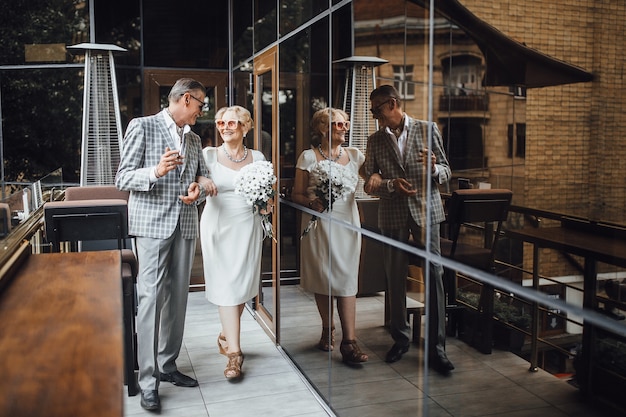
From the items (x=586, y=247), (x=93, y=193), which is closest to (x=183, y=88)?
(x=93, y=193)

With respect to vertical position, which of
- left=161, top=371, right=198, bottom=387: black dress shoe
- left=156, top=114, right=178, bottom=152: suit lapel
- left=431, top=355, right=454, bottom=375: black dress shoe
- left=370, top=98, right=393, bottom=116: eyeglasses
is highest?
left=370, top=98, right=393, bottom=116: eyeglasses

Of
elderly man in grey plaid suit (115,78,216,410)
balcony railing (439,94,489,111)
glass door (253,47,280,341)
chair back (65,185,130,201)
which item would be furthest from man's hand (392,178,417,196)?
chair back (65,185,130,201)

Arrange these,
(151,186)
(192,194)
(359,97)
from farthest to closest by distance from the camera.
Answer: (192,194)
(151,186)
(359,97)

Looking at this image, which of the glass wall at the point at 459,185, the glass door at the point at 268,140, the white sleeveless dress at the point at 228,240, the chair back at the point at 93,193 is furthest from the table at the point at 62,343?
the chair back at the point at 93,193

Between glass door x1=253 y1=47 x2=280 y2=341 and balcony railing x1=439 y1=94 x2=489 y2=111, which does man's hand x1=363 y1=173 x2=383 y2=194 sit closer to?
balcony railing x1=439 y1=94 x2=489 y2=111

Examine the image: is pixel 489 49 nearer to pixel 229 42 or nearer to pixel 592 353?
pixel 592 353

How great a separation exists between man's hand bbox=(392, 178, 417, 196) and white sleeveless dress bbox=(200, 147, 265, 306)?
1.93 m

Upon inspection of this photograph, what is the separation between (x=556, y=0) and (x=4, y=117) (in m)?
7.05

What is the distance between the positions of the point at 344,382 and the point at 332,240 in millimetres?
799

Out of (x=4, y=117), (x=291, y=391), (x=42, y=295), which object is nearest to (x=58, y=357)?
(x=42, y=295)

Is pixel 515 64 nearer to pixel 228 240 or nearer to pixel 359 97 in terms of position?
pixel 359 97

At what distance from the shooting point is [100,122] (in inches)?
277

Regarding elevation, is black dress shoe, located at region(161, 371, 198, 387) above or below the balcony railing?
below

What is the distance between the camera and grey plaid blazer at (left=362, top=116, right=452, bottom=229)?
2381 mm
